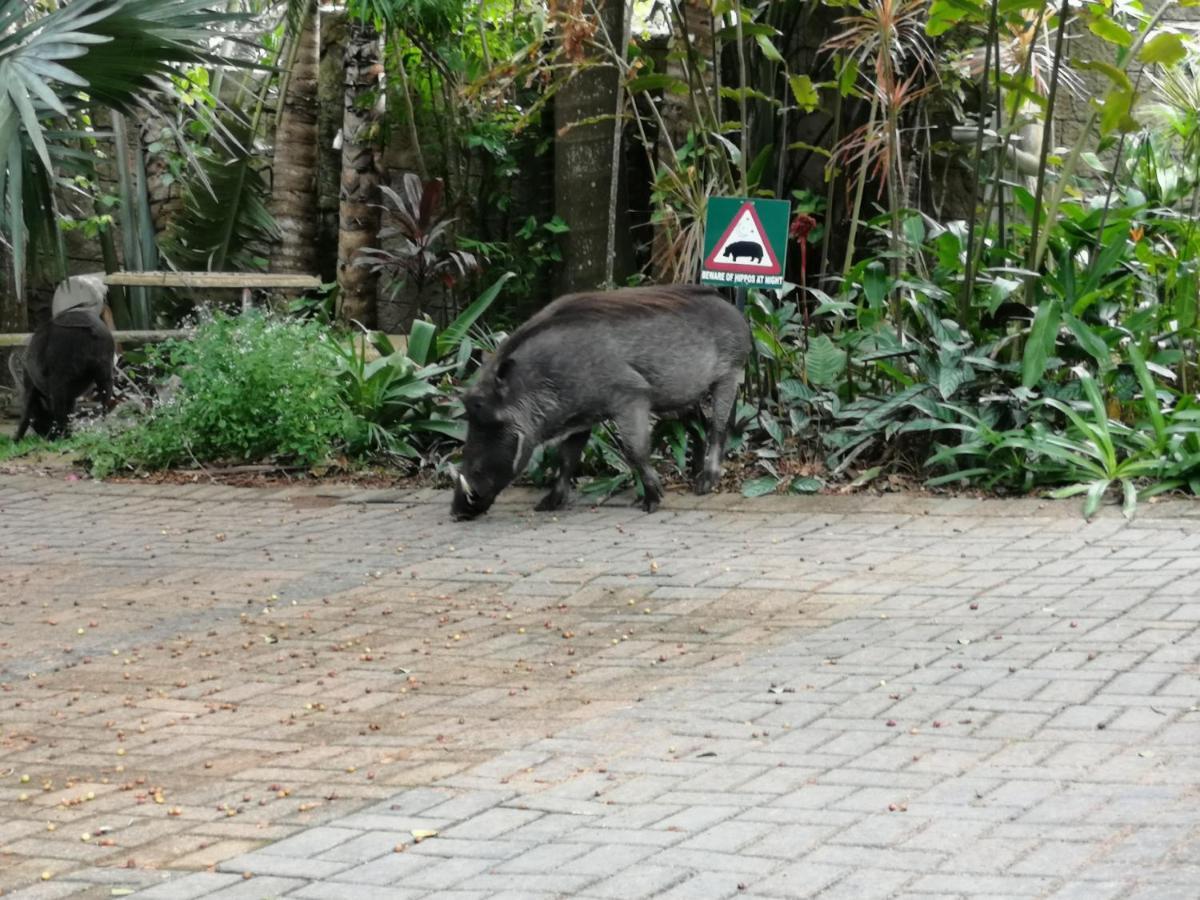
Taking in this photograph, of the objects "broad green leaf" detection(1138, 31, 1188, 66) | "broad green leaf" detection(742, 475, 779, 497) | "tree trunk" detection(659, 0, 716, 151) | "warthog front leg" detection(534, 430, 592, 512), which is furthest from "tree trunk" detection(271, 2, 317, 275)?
"broad green leaf" detection(1138, 31, 1188, 66)

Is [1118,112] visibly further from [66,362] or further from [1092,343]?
[66,362]

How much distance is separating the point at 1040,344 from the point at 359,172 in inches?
303

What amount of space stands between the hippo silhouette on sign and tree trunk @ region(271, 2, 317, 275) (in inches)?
304

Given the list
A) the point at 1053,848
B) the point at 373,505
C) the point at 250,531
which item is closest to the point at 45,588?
the point at 250,531

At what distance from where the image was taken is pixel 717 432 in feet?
35.1

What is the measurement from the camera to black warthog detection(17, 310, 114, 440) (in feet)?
45.0

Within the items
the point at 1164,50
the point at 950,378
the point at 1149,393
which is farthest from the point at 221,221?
the point at 1149,393

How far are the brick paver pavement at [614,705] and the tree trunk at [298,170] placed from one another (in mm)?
7294

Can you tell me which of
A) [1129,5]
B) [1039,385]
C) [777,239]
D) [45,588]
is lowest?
[45,588]

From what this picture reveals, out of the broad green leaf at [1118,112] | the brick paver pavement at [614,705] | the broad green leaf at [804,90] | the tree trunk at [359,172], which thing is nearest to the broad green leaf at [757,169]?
the broad green leaf at [804,90]

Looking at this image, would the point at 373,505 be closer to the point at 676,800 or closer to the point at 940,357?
the point at 940,357

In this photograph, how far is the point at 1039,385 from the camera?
34.6 feet

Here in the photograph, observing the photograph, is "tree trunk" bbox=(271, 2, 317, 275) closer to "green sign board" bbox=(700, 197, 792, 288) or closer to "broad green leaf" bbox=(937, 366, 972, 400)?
"green sign board" bbox=(700, 197, 792, 288)

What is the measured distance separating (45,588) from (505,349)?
2979 millimetres
